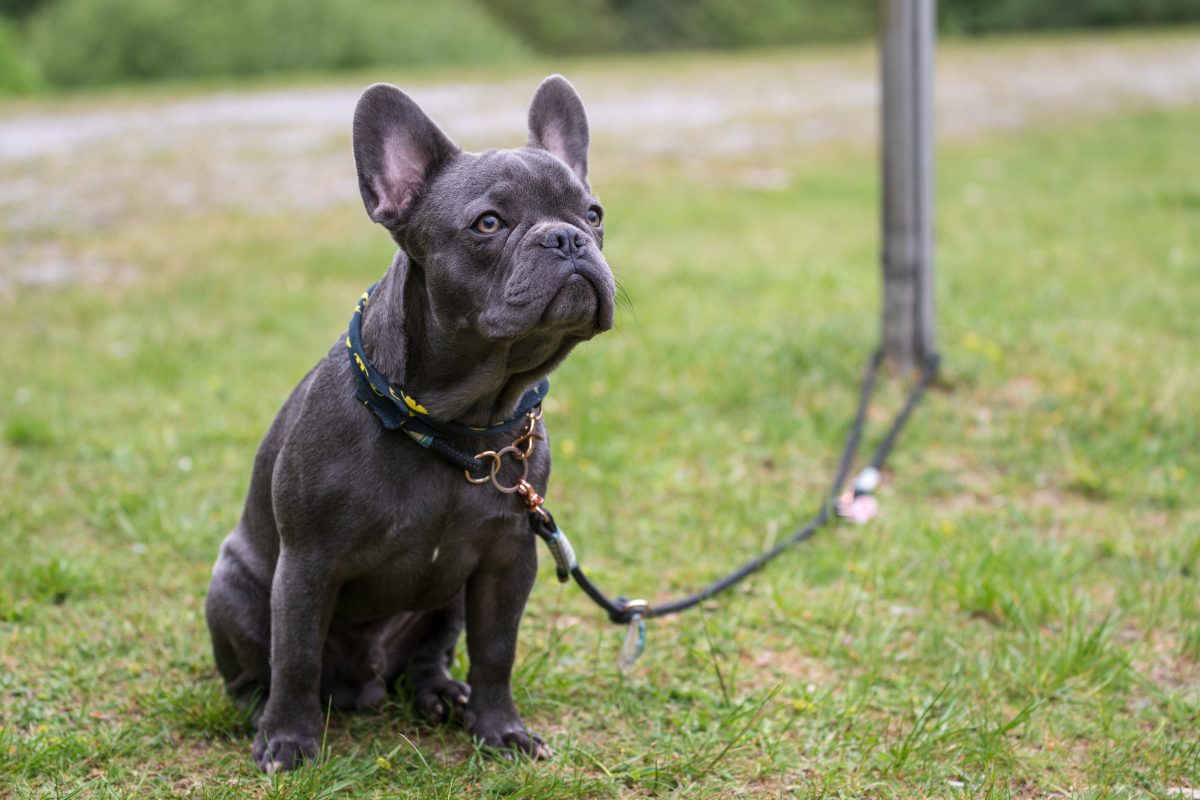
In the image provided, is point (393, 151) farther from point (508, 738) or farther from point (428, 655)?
point (508, 738)

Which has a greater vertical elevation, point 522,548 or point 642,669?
point 522,548

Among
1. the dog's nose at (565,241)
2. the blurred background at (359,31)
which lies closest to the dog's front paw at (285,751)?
the dog's nose at (565,241)

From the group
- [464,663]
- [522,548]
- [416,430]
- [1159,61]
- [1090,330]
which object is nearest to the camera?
[416,430]

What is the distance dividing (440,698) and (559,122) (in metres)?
1.56

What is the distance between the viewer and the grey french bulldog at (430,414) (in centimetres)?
272

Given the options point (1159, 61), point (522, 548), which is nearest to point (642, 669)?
point (522, 548)

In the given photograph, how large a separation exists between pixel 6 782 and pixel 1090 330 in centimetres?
533

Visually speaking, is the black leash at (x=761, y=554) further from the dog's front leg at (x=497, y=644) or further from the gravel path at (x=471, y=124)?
the gravel path at (x=471, y=124)

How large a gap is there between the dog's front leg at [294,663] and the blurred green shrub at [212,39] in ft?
69.4

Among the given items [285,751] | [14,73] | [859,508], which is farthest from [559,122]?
[14,73]

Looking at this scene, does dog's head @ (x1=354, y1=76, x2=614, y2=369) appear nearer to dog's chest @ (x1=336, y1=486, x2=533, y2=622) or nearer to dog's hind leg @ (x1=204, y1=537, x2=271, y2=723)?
dog's chest @ (x1=336, y1=486, x2=533, y2=622)

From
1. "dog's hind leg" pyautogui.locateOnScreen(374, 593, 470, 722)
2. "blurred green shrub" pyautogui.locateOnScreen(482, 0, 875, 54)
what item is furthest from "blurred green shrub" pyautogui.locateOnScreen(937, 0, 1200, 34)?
"dog's hind leg" pyautogui.locateOnScreen(374, 593, 470, 722)

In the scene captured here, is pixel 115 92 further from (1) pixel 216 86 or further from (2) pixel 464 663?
(2) pixel 464 663

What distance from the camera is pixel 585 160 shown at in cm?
322
